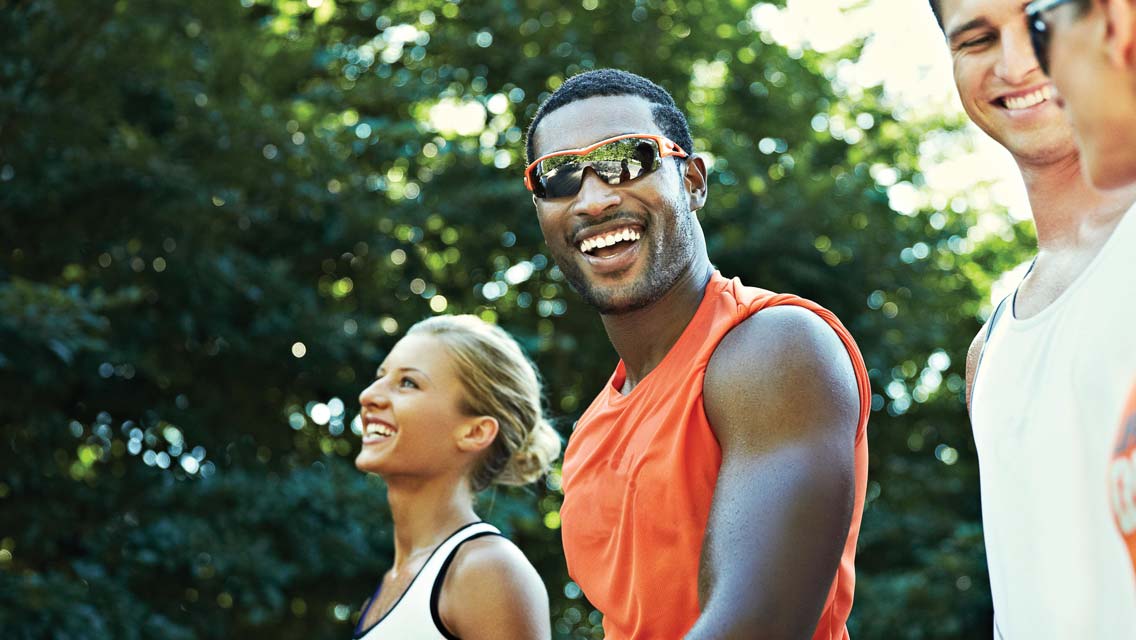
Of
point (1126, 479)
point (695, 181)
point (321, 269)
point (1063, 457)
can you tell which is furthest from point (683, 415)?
point (321, 269)

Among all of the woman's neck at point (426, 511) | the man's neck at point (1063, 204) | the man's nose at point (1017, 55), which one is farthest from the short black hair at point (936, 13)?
the woman's neck at point (426, 511)

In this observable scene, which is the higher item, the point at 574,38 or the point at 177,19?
Answer: the point at 177,19

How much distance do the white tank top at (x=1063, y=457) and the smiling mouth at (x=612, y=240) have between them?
111cm

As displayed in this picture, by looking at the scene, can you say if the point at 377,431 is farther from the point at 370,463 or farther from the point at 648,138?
the point at 648,138

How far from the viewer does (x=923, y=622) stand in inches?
477

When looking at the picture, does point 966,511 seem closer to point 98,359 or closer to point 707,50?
point 707,50

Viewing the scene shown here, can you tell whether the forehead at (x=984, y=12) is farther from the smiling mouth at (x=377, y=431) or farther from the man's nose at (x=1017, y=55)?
the smiling mouth at (x=377, y=431)

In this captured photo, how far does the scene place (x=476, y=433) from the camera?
4.22 metres

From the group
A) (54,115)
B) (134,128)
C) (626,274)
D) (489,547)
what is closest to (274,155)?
(134,128)

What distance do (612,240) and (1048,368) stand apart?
1308 millimetres

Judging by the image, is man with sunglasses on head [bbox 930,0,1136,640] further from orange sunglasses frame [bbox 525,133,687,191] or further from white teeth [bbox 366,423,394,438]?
white teeth [bbox 366,423,394,438]

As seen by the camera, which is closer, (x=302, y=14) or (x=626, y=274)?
(x=626, y=274)

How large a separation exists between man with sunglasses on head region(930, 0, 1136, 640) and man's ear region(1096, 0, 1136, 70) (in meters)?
0.25

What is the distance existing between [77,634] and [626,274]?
638 cm
